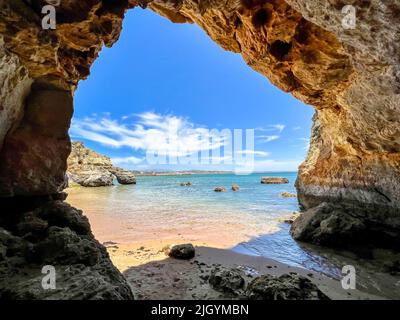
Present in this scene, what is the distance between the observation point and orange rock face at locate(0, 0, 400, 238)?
483 cm

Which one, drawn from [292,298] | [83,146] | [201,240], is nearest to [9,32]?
[292,298]

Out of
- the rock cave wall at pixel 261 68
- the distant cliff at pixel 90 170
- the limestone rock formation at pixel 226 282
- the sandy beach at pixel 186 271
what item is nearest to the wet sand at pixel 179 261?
the sandy beach at pixel 186 271

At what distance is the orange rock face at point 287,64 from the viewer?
483 centimetres

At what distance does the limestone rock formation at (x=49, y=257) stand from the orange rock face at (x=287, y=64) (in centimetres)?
68

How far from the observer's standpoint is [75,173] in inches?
1694

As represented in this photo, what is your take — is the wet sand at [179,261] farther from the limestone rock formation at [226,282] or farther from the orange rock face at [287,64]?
the orange rock face at [287,64]

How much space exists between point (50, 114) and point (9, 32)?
2565 mm

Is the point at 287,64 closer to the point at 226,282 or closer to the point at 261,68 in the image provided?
the point at 261,68

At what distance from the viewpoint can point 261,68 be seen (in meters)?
11.2

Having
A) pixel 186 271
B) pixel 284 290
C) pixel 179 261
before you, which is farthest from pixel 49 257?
pixel 284 290

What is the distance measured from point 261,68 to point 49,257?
435 inches

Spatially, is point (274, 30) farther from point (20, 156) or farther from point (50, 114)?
point (20, 156)

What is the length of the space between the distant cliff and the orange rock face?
37.2 m

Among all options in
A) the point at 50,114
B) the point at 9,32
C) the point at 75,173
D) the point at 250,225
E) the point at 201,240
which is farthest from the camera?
the point at 75,173
